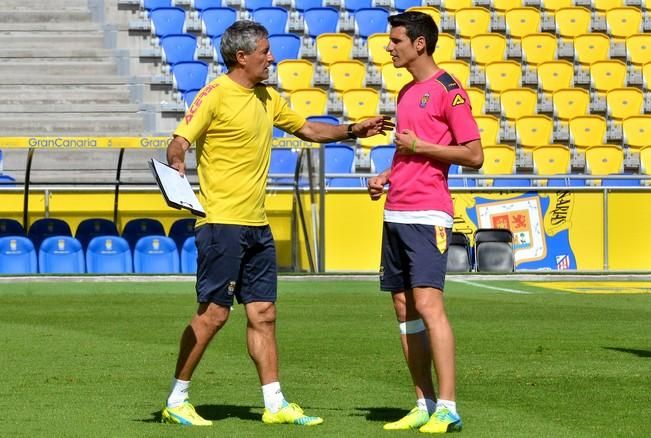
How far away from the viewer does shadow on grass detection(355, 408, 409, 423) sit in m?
7.55

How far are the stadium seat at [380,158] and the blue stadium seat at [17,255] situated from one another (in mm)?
5791

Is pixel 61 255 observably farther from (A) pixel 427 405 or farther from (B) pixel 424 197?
(B) pixel 424 197

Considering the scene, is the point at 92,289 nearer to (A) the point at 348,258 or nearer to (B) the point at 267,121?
(A) the point at 348,258

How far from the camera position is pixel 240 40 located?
736 centimetres

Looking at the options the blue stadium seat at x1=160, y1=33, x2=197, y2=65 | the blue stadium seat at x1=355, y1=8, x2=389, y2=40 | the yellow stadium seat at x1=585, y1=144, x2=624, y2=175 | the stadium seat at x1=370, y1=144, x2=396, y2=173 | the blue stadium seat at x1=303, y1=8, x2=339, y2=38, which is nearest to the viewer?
the stadium seat at x1=370, y1=144, x2=396, y2=173

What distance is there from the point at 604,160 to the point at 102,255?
943 cm

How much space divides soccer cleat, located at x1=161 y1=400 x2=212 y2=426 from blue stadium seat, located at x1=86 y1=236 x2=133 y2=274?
1418 centimetres

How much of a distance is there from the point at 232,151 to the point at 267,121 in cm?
29

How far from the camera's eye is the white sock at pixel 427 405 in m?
7.29

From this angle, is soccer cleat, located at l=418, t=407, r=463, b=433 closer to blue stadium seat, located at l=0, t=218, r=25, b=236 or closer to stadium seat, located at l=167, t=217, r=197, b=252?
stadium seat, located at l=167, t=217, r=197, b=252

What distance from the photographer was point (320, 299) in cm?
1631

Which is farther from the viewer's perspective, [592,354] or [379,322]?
[379,322]

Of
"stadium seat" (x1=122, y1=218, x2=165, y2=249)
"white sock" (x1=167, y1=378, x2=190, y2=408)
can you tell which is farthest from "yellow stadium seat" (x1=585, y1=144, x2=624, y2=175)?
"white sock" (x1=167, y1=378, x2=190, y2=408)

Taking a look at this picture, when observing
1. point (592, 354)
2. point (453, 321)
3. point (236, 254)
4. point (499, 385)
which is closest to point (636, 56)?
point (453, 321)
